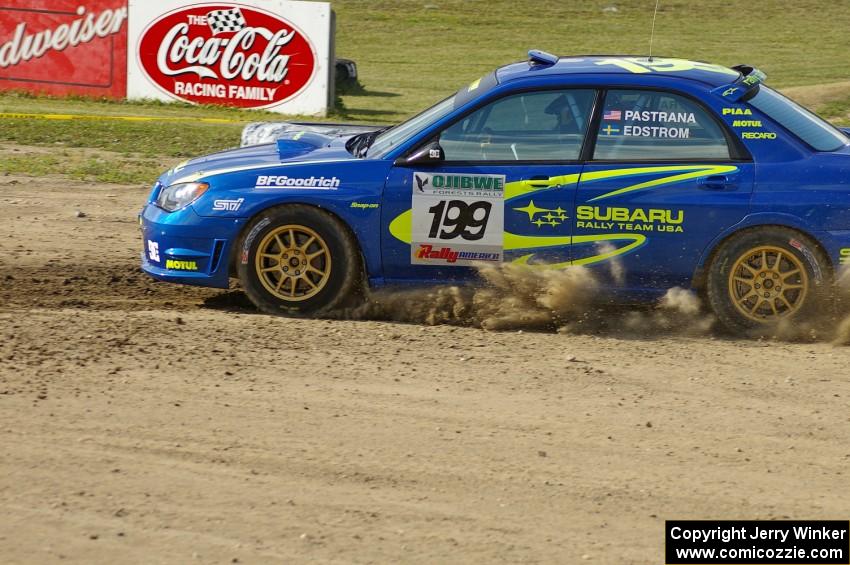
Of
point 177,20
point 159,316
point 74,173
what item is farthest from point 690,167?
point 177,20

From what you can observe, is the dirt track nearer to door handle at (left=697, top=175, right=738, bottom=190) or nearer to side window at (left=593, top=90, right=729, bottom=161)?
door handle at (left=697, top=175, right=738, bottom=190)

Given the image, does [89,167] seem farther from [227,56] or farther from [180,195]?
[227,56]

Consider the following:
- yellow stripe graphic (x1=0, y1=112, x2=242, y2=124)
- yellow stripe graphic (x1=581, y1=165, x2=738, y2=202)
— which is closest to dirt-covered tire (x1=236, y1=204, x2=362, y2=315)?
yellow stripe graphic (x1=581, y1=165, x2=738, y2=202)

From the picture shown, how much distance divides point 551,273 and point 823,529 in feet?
9.25

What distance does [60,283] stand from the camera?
7.94 metres

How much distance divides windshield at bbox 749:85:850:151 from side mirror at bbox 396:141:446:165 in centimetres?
191

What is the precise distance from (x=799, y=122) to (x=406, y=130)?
242cm

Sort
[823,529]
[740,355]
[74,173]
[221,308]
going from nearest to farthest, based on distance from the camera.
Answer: [823,529] → [740,355] → [221,308] → [74,173]

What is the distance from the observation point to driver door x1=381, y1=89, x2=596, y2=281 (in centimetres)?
685

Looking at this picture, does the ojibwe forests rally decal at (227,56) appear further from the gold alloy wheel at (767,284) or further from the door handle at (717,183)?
the gold alloy wheel at (767,284)

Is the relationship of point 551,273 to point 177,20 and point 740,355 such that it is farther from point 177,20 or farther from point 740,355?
point 177,20

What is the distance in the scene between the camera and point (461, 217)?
688 centimetres

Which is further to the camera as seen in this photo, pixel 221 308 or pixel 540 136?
pixel 221 308

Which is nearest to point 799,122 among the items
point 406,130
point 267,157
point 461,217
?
point 461,217
